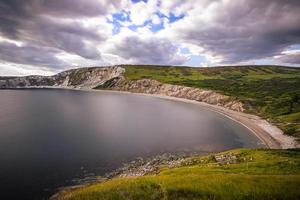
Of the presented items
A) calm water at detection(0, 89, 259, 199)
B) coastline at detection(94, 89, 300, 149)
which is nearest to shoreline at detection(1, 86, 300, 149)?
coastline at detection(94, 89, 300, 149)

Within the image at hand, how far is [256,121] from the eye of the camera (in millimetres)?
111875

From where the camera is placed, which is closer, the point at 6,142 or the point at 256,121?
the point at 6,142

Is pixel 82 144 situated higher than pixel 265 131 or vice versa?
pixel 265 131

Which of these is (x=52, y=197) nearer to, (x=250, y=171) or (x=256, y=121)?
(x=250, y=171)

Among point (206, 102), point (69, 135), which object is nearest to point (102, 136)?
point (69, 135)

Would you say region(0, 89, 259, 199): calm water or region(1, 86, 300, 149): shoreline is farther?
region(1, 86, 300, 149): shoreline

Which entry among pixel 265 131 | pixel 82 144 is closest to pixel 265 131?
pixel 265 131

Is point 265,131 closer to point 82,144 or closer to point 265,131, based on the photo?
point 265,131

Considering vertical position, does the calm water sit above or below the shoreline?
below

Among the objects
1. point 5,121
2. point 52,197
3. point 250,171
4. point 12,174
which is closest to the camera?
point 52,197

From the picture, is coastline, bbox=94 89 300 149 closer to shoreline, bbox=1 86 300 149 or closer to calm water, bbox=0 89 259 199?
shoreline, bbox=1 86 300 149

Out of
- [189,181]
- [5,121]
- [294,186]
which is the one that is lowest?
[5,121]

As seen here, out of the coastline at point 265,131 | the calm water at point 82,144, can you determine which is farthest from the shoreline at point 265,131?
the calm water at point 82,144

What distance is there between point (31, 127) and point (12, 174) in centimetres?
4946
